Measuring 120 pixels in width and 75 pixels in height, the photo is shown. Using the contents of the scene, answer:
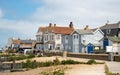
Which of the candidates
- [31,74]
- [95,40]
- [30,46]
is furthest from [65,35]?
[31,74]

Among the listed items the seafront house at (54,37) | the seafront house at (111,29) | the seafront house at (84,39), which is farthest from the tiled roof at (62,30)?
the seafront house at (111,29)

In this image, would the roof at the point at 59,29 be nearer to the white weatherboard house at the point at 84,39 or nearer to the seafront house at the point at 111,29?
the white weatherboard house at the point at 84,39

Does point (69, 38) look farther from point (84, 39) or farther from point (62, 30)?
point (62, 30)

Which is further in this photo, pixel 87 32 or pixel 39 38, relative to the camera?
pixel 39 38

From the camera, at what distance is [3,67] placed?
43812mm

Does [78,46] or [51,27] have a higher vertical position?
[51,27]

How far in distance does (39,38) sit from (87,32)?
25.7 m

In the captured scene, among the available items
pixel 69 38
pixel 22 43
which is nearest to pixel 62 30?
pixel 69 38

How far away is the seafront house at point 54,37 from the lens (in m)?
88.3

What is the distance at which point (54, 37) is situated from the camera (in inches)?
3674

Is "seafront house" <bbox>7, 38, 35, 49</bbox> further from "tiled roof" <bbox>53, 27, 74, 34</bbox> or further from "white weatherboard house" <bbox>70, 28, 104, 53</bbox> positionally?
"white weatherboard house" <bbox>70, 28, 104, 53</bbox>

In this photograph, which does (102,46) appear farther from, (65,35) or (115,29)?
(65,35)

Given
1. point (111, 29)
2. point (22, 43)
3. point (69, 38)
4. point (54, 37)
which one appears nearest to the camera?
point (111, 29)

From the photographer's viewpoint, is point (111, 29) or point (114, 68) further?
point (111, 29)
